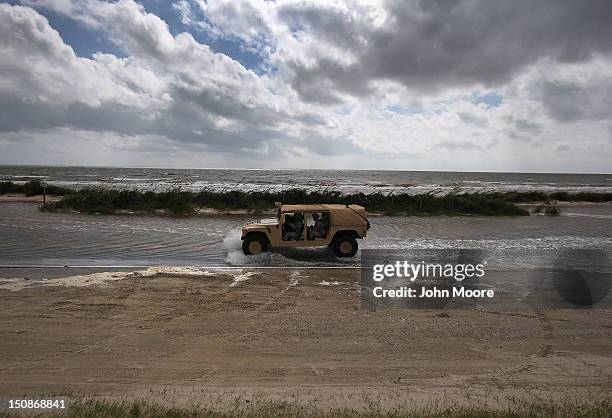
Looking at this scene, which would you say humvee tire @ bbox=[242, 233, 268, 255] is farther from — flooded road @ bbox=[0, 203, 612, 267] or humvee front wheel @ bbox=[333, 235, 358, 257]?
humvee front wheel @ bbox=[333, 235, 358, 257]

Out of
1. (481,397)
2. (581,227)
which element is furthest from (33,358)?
(581,227)

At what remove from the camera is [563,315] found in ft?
26.8

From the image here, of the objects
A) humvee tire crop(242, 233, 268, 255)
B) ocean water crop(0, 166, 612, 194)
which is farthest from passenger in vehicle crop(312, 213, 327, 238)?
ocean water crop(0, 166, 612, 194)

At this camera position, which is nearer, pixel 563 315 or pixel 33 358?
pixel 33 358

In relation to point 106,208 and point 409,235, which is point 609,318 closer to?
point 409,235

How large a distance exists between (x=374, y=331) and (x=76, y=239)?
1274 cm

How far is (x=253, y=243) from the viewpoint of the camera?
1295 centimetres

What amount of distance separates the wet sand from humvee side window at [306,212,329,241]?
3.50 meters

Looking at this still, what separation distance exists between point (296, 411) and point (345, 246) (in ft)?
27.3

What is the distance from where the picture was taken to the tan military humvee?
1270 centimetres

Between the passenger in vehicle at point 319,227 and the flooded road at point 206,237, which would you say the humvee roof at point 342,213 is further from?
the flooded road at point 206,237

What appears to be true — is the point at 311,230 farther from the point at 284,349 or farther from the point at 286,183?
the point at 286,183

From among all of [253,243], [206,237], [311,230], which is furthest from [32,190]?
[311,230]

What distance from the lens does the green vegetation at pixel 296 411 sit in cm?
454
